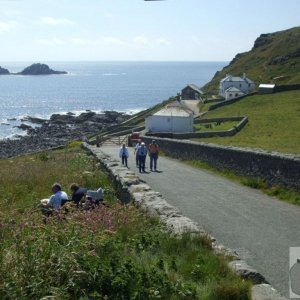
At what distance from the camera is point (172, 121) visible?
4669 centimetres

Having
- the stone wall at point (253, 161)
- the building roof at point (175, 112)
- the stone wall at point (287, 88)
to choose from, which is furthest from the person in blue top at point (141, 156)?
the stone wall at point (287, 88)

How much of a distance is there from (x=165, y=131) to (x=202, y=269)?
40.5m

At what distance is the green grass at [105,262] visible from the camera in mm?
5215

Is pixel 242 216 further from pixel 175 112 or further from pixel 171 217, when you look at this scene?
pixel 175 112

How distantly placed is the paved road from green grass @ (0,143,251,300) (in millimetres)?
1588

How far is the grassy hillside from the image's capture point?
30.1 metres

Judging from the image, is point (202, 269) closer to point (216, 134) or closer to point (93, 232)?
point (93, 232)

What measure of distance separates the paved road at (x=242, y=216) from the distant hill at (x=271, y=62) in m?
64.9

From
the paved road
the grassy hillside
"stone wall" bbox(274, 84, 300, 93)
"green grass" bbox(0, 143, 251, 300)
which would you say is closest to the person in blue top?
the paved road

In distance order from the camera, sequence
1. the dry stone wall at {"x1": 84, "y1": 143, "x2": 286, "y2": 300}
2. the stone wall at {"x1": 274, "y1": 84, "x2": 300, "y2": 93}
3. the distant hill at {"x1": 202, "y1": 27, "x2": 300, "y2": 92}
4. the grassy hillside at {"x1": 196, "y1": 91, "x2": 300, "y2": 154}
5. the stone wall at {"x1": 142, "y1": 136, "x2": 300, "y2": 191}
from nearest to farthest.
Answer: the dry stone wall at {"x1": 84, "y1": 143, "x2": 286, "y2": 300} < the stone wall at {"x1": 142, "y1": 136, "x2": 300, "y2": 191} < the grassy hillside at {"x1": 196, "y1": 91, "x2": 300, "y2": 154} < the stone wall at {"x1": 274, "y1": 84, "x2": 300, "y2": 93} < the distant hill at {"x1": 202, "y1": 27, "x2": 300, "y2": 92}

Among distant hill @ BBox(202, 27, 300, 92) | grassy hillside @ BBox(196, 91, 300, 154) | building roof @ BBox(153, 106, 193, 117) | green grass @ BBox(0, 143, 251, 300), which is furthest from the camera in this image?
distant hill @ BBox(202, 27, 300, 92)

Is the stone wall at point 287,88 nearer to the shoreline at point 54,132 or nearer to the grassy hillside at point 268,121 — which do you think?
the grassy hillside at point 268,121

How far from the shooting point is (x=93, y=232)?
6.71 meters

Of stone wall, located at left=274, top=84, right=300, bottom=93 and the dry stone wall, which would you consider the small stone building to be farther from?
the dry stone wall
